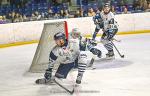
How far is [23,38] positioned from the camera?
1214 centimetres

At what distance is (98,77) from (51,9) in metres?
6.25

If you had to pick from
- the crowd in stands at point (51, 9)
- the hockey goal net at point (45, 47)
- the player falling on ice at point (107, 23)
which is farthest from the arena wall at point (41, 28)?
the hockey goal net at point (45, 47)

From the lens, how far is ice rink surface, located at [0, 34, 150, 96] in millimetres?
6509

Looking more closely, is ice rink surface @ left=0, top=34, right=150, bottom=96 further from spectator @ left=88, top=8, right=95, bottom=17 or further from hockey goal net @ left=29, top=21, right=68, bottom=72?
spectator @ left=88, top=8, right=95, bottom=17

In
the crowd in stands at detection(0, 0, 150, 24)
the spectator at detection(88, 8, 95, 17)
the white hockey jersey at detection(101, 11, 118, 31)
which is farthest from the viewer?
the spectator at detection(88, 8, 95, 17)

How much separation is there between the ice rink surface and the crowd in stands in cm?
199

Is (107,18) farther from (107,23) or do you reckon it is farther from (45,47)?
(45,47)

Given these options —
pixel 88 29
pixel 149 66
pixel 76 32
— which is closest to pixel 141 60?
pixel 149 66

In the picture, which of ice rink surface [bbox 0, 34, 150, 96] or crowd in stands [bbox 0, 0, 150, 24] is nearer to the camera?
ice rink surface [bbox 0, 34, 150, 96]

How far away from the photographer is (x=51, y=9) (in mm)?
13461

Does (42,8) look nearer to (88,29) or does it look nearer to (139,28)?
(88,29)

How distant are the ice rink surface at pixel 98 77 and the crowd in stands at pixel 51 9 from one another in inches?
78.3

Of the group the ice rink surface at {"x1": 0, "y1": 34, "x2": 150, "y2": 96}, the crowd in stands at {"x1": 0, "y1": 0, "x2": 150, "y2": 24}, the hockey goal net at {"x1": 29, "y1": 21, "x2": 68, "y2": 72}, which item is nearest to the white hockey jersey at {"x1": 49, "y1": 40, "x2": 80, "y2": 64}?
the ice rink surface at {"x1": 0, "y1": 34, "x2": 150, "y2": 96}

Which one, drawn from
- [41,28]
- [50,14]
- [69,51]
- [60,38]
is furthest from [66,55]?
[50,14]
